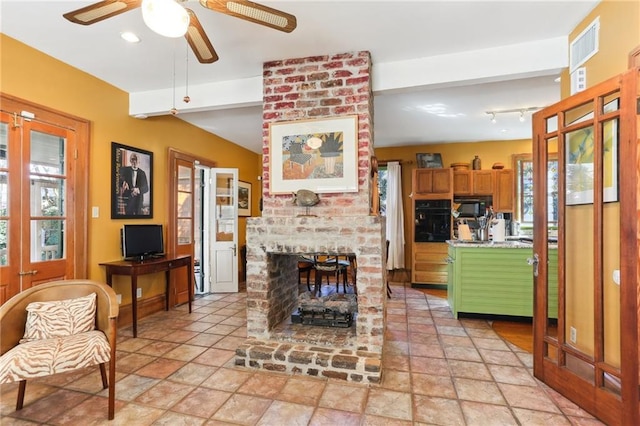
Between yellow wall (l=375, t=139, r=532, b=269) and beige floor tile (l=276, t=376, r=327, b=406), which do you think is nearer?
beige floor tile (l=276, t=376, r=327, b=406)

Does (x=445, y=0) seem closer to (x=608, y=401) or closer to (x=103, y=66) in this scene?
(x=608, y=401)

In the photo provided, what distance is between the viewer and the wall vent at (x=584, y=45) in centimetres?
221

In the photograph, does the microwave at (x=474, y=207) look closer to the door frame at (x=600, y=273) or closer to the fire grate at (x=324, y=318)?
the door frame at (x=600, y=273)

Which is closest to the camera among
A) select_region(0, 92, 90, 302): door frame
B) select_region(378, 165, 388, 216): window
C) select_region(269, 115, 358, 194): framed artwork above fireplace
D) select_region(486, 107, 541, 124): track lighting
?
select_region(269, 115, 358, 194): framed artwork above fireplace

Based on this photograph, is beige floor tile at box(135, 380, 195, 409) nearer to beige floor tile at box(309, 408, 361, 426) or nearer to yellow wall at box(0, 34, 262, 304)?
beige floor tile at box(309, 408, 361, 426)

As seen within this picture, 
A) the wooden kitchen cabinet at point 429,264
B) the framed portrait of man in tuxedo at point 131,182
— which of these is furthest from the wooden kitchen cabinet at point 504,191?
the framed portrait of man in tuxedo at point 131,182

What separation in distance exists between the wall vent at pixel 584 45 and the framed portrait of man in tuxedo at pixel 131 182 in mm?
4470

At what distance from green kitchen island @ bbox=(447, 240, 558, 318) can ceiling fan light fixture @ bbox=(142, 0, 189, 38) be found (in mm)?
3587

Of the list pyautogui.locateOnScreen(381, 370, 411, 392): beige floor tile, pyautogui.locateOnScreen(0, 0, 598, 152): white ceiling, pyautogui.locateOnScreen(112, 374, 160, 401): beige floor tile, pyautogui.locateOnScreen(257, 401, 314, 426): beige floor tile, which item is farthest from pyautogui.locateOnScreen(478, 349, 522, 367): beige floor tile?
pyautogui.locateOnScreen(112, 374, 160, 401): beige floor tile

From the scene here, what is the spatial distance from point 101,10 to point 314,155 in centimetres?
178

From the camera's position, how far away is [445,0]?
2.15 m

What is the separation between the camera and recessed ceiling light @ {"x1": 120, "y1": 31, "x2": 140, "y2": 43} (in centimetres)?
254

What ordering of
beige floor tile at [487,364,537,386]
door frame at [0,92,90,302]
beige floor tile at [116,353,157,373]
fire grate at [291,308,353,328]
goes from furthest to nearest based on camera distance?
door frame at [0,92,90,302]
fire grate at [291,308,353,328]
beige floor tile at [116,353,157,373]
beige floor tile at [487,364,537,386]

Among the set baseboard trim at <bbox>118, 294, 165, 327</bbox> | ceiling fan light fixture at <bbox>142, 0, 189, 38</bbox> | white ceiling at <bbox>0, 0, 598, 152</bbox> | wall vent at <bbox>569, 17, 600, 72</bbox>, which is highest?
white ceiling at <bbox>0, 0, 598, 152</bbox>
